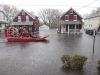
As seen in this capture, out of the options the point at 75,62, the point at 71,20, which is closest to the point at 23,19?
the point at 71,20

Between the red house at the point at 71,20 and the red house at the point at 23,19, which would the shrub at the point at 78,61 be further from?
the red house at the point at 23,19

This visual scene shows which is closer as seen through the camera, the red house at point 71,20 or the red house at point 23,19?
the red house at point 71,20

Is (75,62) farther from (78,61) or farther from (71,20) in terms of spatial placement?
(71,20)

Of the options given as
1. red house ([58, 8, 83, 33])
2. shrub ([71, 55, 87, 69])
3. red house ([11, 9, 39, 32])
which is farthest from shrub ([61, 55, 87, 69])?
red house ([11, 9, 39, 32])

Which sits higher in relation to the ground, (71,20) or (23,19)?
(23,19)

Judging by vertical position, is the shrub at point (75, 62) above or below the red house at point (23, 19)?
below

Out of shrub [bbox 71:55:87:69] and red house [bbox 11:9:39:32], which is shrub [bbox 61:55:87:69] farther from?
red house [bbox 11:9:39:32]

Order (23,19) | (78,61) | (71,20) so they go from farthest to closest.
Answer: (23,19) < (71,20) < (78,61)

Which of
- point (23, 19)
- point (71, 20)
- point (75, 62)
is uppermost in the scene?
point (23, 19)

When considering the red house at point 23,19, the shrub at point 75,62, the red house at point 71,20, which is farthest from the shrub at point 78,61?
the red house at point 23,19

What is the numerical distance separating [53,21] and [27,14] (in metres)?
48.3

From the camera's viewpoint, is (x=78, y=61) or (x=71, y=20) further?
(x=71, y=20)

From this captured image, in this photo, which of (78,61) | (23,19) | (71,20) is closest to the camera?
(78,61)

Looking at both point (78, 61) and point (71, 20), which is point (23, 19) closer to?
point (71, 20)
